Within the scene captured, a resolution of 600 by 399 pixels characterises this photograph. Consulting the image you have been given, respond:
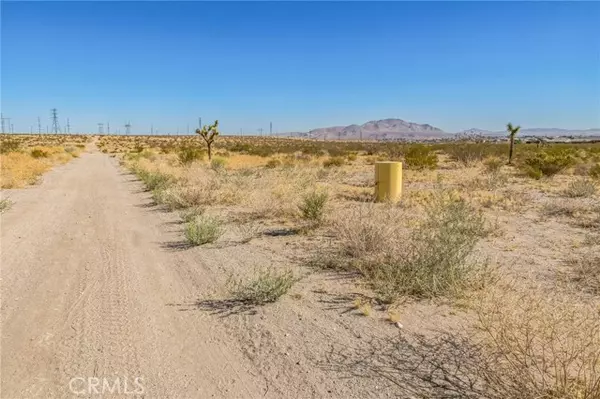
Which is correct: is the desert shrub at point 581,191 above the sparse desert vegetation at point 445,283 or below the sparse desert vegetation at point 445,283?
above

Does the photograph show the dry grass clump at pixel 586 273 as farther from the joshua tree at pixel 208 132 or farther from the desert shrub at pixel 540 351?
the joshua tree at pixel 208 132

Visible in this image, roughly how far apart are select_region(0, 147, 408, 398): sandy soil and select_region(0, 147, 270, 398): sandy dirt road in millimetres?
14

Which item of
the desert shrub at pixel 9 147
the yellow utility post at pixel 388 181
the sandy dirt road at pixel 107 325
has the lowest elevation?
the sandy dirt road at pixel 107 325

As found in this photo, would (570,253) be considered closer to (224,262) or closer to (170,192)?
(224,262)

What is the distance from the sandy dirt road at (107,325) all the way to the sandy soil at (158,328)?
0.5 inches

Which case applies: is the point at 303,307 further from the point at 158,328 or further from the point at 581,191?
the point at 581,191

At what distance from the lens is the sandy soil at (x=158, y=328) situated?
3.81 meters

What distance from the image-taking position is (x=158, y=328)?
4840 mm

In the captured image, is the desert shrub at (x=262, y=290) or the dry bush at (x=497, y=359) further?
the desert shrub at (x=262, y=290)

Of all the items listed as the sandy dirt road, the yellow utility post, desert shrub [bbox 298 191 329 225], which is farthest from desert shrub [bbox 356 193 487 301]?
the yellow utility post

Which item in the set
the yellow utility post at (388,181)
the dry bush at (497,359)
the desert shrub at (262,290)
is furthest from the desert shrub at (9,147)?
the dry bush at (497,359)

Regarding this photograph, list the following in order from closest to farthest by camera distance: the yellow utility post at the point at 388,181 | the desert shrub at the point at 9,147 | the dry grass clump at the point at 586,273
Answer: the dry grass clump at the point at 586,273, the yellow utility post at the point at 388,181, the desert shrub at the point at 9,147

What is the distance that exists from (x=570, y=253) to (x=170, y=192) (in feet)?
34.5

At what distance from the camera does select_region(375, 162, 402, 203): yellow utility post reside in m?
13.1
